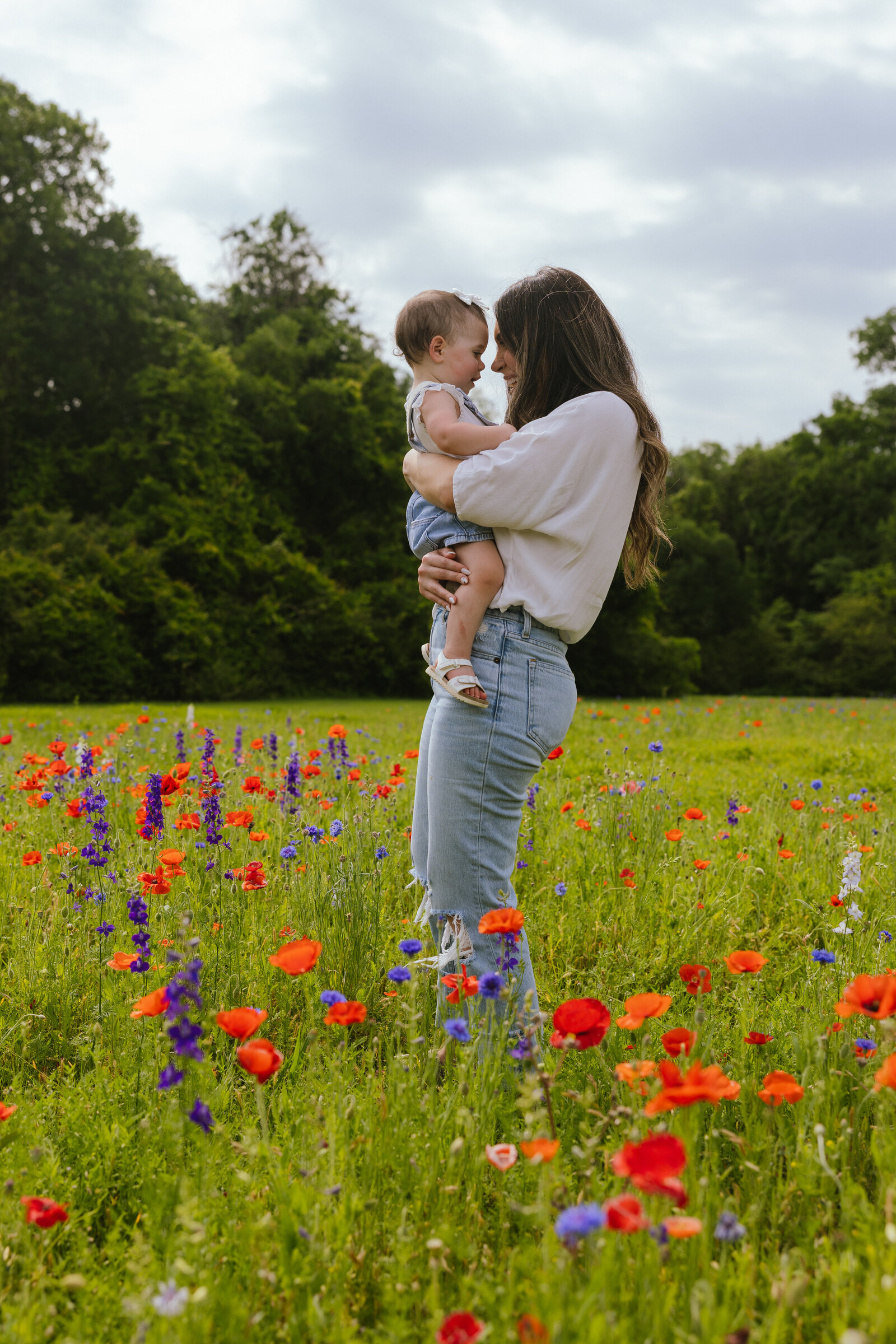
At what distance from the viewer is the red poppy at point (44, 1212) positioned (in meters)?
1.29

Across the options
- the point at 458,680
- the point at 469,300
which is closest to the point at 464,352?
the point at 469,300

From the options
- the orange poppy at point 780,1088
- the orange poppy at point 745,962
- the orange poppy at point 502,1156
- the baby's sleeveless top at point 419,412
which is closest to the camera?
the orange poppy at point 502,1156

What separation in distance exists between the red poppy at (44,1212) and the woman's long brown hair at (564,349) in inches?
70.6

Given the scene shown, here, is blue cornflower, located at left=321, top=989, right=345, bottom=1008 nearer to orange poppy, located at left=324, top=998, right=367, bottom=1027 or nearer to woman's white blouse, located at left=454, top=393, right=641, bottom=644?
orange poppy, located at left=324, top=998, right=367, bottom=1027

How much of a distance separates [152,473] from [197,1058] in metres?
23.9

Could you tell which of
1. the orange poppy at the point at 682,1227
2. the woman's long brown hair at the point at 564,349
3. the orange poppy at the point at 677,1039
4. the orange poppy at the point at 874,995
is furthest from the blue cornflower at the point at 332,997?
the woman's long brown hair at the point at 564,349

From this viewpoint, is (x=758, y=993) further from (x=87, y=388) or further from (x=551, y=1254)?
(x=87, y=388)

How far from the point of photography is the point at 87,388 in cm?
2331

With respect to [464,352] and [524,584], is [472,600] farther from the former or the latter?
[464,352]

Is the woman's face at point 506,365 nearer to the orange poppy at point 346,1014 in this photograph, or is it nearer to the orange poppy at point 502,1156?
the orange poppy at point 346,1014

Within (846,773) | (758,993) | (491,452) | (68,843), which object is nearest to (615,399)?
(491,452)

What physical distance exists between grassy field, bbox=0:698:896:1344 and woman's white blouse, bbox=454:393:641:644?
871 mm

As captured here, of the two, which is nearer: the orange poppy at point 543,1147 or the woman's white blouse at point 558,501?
the orange poppy at point 543,1147

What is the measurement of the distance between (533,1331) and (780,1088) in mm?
624
